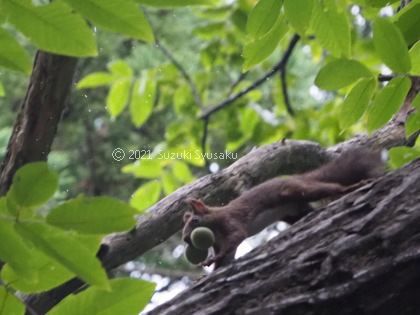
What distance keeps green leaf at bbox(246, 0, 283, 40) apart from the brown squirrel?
0.68m

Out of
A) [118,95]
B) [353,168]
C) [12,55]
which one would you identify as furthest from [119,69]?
[12,55]

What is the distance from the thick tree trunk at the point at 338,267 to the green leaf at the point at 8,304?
0.32m

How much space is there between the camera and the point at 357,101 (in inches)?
48.1

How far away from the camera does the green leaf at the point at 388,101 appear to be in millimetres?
1171

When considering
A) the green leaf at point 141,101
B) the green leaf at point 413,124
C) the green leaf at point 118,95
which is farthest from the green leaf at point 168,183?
the green leaf at point 413,124

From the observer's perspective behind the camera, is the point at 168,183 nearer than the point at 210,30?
Yes

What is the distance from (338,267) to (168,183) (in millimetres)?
1279

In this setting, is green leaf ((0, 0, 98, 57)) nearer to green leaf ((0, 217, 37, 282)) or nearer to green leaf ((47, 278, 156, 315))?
green leaf ((0, 217, 37, 282))

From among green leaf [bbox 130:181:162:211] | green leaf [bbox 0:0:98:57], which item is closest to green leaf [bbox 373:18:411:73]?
green leaf [bbox 0:0:98:57]

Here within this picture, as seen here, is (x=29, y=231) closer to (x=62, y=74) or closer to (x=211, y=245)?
(x=211, y=245)

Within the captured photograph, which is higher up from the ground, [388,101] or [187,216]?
[388,101]

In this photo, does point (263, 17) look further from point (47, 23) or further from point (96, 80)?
point (96, 80)

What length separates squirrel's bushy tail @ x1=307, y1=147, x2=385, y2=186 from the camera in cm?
171

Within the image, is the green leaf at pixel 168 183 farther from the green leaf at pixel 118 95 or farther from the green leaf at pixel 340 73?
the green leaf at pixel 340 73
